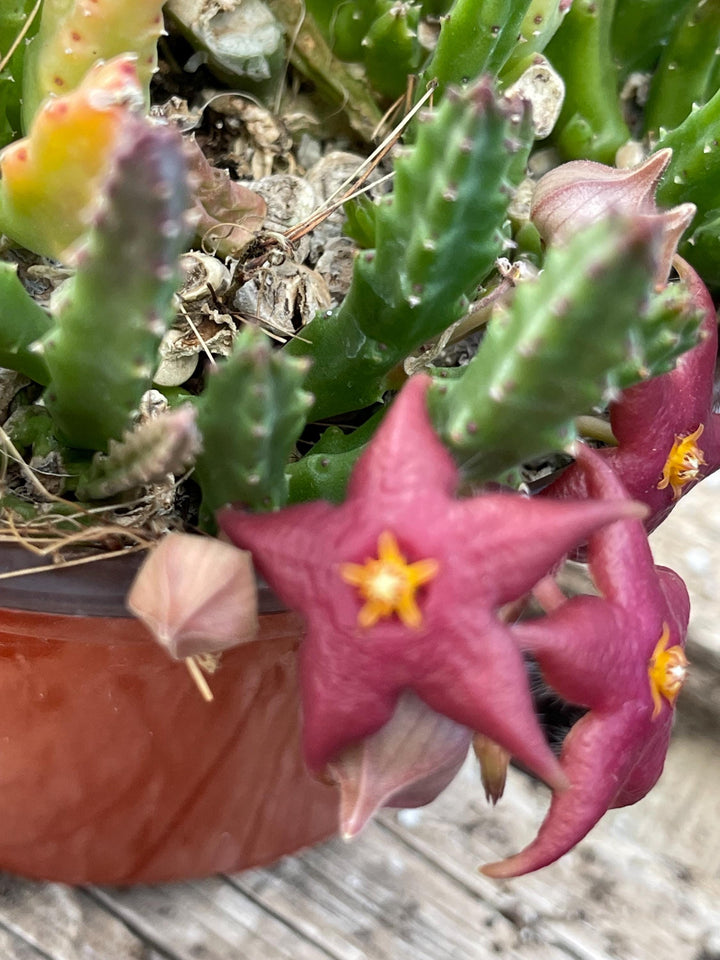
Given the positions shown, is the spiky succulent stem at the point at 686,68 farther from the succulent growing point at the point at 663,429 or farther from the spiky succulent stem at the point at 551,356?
the spiky succulent stem at the point at 551,356

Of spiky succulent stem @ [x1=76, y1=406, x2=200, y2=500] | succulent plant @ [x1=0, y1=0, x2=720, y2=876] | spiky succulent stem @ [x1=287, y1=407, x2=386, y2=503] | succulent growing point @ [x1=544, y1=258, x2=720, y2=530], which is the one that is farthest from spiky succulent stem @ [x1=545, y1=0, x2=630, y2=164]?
spiky succulent stem @ [x1=76, y1=406, x2=200, y2=500]

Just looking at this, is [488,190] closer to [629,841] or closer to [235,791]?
[235,791]

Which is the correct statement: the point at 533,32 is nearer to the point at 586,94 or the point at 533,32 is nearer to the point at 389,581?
the point at 586,94

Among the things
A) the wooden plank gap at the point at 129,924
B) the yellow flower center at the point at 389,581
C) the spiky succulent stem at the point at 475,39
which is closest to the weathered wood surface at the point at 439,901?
the wooden plank gap at the point at 129,924

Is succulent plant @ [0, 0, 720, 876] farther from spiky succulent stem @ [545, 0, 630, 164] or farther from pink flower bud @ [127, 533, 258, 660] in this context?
spiky succulent stem @ [545, 0, 630, 164]

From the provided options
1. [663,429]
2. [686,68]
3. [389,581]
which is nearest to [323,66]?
[686,68]
